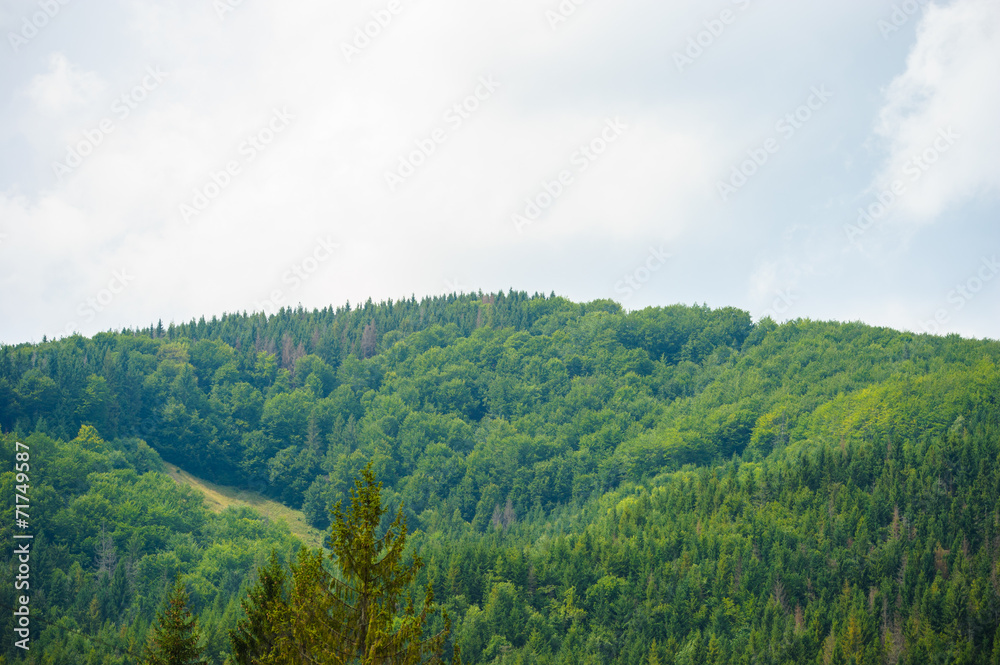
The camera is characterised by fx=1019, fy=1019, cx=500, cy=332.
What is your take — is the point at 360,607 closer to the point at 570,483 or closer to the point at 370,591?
the point at 370,591

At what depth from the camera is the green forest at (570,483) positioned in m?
95.2

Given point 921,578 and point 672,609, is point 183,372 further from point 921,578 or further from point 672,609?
point 921,578

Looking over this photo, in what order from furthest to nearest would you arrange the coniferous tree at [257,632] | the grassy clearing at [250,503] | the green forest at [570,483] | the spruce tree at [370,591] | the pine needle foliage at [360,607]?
the grassy clearing at [250,503] → the green forest at [570,483] → the coniferous tree at [257,632] → the spruce tree at [370,591] → the pine needle foliage at [360,607]

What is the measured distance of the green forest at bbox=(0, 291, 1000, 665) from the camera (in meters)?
95.2

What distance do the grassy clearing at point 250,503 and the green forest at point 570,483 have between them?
282 centimetres

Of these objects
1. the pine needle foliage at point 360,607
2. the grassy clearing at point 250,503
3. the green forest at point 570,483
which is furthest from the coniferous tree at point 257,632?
the grassy clearing at point 250,503

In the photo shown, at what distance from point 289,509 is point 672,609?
288 ft

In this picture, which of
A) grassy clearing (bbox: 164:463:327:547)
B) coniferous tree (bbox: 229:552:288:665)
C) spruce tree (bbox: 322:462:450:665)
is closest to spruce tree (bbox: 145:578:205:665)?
coniferous tree (bbox: 229:552:288:665)

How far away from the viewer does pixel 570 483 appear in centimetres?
16075

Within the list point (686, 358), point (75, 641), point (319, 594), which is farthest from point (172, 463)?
point (319, 594)

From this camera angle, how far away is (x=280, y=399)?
185125mm

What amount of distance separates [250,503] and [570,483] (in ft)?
174

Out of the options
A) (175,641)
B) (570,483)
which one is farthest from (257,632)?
(570,483)

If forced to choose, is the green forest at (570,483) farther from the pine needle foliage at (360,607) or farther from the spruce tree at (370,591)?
the spruce tree at (370,591)
